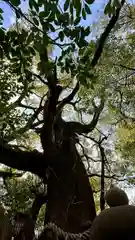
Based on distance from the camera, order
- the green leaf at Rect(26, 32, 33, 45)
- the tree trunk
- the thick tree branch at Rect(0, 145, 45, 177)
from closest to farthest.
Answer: the green leaf at Rect(26, 32, 33, 45) < the tree trunk < the thick tree branch at Rect(0, 145, 45, 177)

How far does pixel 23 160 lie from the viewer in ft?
13.3

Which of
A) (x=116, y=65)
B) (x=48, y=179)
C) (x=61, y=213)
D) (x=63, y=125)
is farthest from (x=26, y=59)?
(x=116, y=65)

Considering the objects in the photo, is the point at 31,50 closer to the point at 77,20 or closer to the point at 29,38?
the point at 29,38

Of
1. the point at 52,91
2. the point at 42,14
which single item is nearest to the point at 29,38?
the point at 42,14

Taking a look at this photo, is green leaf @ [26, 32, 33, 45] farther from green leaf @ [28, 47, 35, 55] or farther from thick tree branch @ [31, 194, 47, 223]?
thick tree branch @ [31, 194, 47, 223]

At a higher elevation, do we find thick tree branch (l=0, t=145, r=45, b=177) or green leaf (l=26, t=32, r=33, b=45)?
thick tree branch (l=0, t=145, r=45, b=177)

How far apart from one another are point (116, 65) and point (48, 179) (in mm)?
1880

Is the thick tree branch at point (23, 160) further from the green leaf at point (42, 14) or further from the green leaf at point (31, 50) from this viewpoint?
the green leaf at point (42, 14)

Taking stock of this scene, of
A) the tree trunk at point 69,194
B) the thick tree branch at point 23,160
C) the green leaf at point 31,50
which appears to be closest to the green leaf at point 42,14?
the green leaf at point 31,50

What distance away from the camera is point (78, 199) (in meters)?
3.78

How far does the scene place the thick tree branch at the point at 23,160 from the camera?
3949mm

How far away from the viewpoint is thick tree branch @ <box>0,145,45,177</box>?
395 centimetres

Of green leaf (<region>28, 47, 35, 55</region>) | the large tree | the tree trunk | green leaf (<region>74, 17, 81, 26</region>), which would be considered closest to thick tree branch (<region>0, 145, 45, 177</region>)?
the large tree

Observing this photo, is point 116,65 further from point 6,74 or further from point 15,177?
point 6,74
